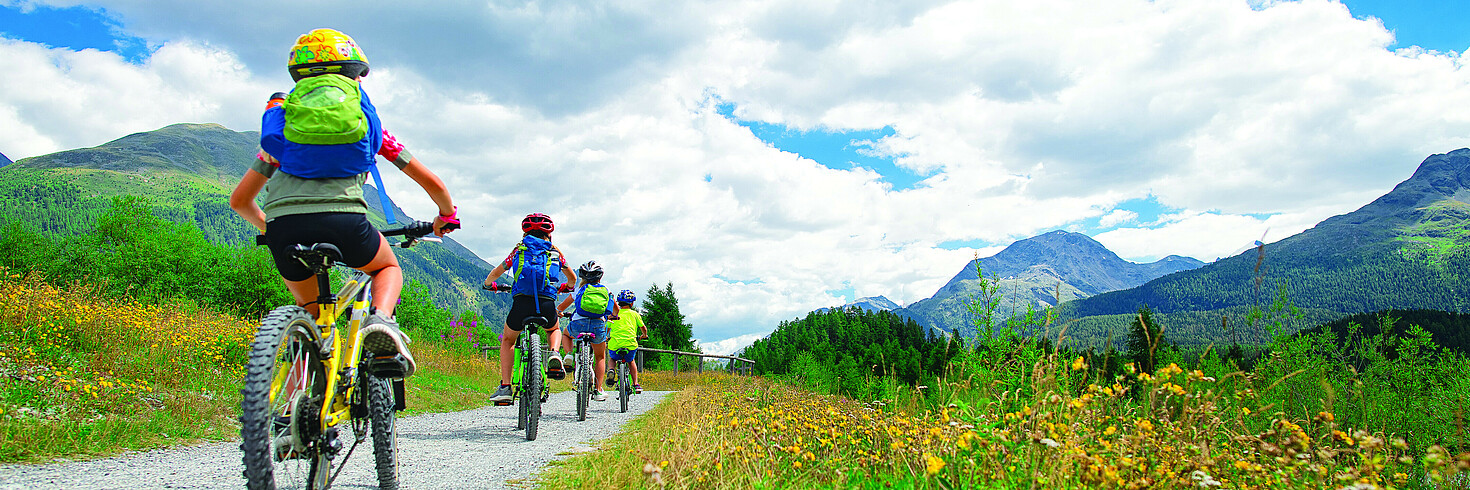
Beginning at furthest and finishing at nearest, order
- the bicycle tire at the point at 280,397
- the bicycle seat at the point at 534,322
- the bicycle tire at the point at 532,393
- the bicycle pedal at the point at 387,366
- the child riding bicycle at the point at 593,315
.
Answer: the child riding bicycle at the point at 593,315 → the bicycle seat at the point at 534,322 → the bicycle tire at the point at 532,393 → the bicycle pedal at the point at 387,366 → the bicycle tire at the point at 280,397

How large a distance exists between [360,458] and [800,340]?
91338 mm

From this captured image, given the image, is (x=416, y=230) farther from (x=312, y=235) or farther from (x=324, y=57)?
(x=324, y=57)

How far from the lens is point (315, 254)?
240cm

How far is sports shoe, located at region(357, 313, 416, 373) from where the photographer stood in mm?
2572

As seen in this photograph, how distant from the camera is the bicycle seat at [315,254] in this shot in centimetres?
239

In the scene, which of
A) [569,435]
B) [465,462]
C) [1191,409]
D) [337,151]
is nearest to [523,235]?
[569,435]

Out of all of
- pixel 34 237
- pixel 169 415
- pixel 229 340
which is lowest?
pixel 169 415

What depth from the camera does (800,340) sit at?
93750mm

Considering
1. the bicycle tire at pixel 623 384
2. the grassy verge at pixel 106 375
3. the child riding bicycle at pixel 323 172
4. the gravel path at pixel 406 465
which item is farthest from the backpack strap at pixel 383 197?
the bicycle tire at pixel 623 384

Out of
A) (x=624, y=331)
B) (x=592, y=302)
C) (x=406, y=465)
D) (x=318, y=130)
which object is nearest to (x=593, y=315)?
(x=592, y=302)

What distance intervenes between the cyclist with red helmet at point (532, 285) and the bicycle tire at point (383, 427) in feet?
10.3

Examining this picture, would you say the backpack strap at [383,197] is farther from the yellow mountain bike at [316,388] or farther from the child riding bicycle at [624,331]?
the child riding bicycle at [624,331]

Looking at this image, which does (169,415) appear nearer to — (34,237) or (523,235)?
(523,235)

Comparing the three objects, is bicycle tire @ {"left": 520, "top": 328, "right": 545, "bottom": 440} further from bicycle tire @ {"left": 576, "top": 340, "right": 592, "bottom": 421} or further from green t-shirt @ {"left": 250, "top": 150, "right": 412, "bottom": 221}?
green t-shirt @ {"left": 250, "top": 150, "right": 412, "bottom": 221}
